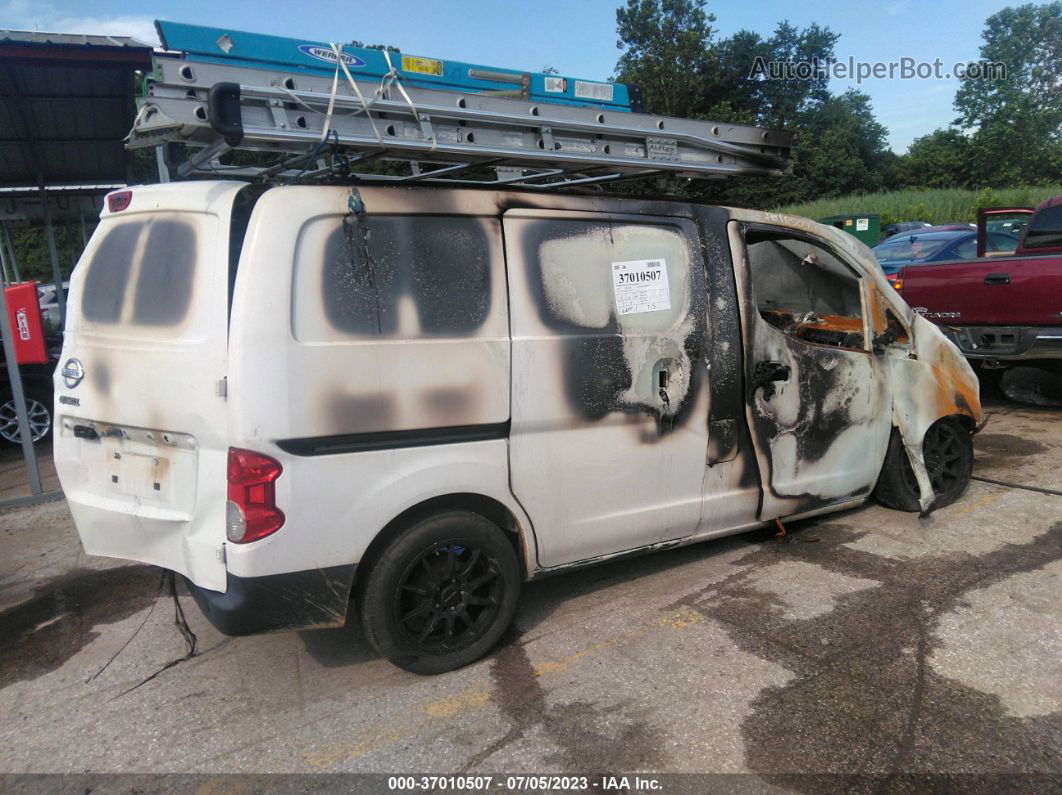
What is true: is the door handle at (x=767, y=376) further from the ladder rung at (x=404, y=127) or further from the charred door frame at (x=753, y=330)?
the ladder rung at (x=404, y=127)

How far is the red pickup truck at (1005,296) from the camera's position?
6676mm

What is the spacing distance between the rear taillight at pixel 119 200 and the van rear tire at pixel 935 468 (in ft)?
14.5

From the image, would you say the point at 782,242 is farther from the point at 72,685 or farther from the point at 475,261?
the point at 72,685

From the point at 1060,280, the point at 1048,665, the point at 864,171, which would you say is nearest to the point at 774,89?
the point at 864,171

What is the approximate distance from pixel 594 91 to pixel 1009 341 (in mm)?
5058

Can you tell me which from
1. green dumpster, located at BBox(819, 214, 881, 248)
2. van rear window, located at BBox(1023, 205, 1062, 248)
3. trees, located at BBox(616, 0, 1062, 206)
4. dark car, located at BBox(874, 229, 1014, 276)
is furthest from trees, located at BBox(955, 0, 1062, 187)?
van rear window, located at BBox(1023, 205, 1062, 248)

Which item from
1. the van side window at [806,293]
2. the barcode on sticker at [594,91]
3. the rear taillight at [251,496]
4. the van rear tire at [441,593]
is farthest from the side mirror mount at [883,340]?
the rear taillight at [251,496]

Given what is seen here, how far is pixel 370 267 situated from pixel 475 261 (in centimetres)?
45

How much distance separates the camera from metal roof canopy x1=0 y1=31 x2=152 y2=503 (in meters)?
5.55

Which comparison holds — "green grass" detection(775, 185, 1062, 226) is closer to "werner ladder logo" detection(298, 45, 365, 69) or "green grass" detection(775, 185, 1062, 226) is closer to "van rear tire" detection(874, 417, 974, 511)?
"van rear tire" detection(874, 417, 974, 511)

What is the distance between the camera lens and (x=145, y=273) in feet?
10.1

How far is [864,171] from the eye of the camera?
5566 cm

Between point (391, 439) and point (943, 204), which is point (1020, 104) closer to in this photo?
point (943, 204)

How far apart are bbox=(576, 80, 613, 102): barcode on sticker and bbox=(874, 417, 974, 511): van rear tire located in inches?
107
